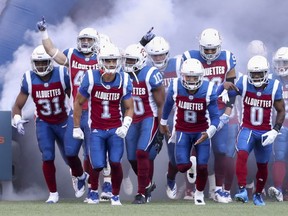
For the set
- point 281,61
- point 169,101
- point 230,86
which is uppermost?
point 281,61

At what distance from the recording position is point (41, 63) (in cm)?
1241

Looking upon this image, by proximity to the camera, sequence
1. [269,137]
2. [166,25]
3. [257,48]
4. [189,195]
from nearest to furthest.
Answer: [269,137]
[189,195]
[257,48]
[166,25]

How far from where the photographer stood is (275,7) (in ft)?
45.2

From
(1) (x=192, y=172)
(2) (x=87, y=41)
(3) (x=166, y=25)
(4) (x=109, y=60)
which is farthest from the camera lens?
(3) (x=166, y=25)

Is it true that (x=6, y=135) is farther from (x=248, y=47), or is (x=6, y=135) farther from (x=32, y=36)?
(x=248, y=47)

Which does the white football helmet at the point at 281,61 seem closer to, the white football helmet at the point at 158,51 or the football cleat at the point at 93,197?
the white football helmet at the point at 158,51

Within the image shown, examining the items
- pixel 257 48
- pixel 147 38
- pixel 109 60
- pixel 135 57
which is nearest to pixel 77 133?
pixel 109 60

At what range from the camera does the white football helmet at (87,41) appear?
41.3 ft

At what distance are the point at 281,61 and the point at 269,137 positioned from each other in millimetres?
1096

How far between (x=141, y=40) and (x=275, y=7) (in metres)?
1.56

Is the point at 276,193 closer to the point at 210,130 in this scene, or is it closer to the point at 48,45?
the point at 210,130

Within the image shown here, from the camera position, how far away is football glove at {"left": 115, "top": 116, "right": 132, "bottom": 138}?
39.2ft
